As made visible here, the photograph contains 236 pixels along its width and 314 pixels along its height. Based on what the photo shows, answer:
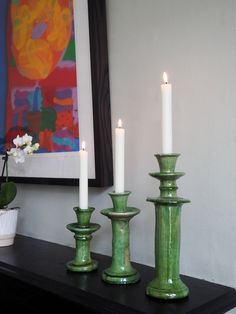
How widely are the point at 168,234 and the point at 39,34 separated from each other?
25.9 inches

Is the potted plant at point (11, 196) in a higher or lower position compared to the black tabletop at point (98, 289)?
higher

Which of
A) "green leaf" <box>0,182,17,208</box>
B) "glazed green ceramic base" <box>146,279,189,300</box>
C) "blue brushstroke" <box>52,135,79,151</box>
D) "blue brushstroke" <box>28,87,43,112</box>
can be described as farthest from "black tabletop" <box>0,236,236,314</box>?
"blue brushstroke" <box>28,87,43,112</box>

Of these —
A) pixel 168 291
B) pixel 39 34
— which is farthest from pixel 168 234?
pixel 39 34

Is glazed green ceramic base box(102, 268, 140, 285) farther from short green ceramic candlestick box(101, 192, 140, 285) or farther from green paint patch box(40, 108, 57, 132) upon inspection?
green paint patch box(40, 108, 57, 132)

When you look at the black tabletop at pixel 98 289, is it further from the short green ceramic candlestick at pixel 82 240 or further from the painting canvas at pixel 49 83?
the painting canvas at pixel 49 83

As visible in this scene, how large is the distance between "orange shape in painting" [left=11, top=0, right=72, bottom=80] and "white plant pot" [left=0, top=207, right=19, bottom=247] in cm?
35

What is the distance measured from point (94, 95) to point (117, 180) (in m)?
0.26

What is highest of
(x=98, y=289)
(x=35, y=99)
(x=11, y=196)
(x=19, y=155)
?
(x=35, y=99)

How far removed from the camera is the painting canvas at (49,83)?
2.89 feet

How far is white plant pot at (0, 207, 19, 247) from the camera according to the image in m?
0.94

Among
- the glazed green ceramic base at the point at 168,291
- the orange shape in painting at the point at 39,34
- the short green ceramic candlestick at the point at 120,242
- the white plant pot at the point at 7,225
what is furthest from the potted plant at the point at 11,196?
the glazed green ceramic base at the point at 168,291

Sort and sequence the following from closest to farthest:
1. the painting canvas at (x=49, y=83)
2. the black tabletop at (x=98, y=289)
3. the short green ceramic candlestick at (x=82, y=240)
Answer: the black tabletop at (x=98, y=289) < the short green ceramic candlestick at (x=82, y=240) < the painting canvas at (x=49, y=83)

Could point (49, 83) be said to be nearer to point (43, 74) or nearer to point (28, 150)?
point (43, 74)

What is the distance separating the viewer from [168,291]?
1.91 ft
